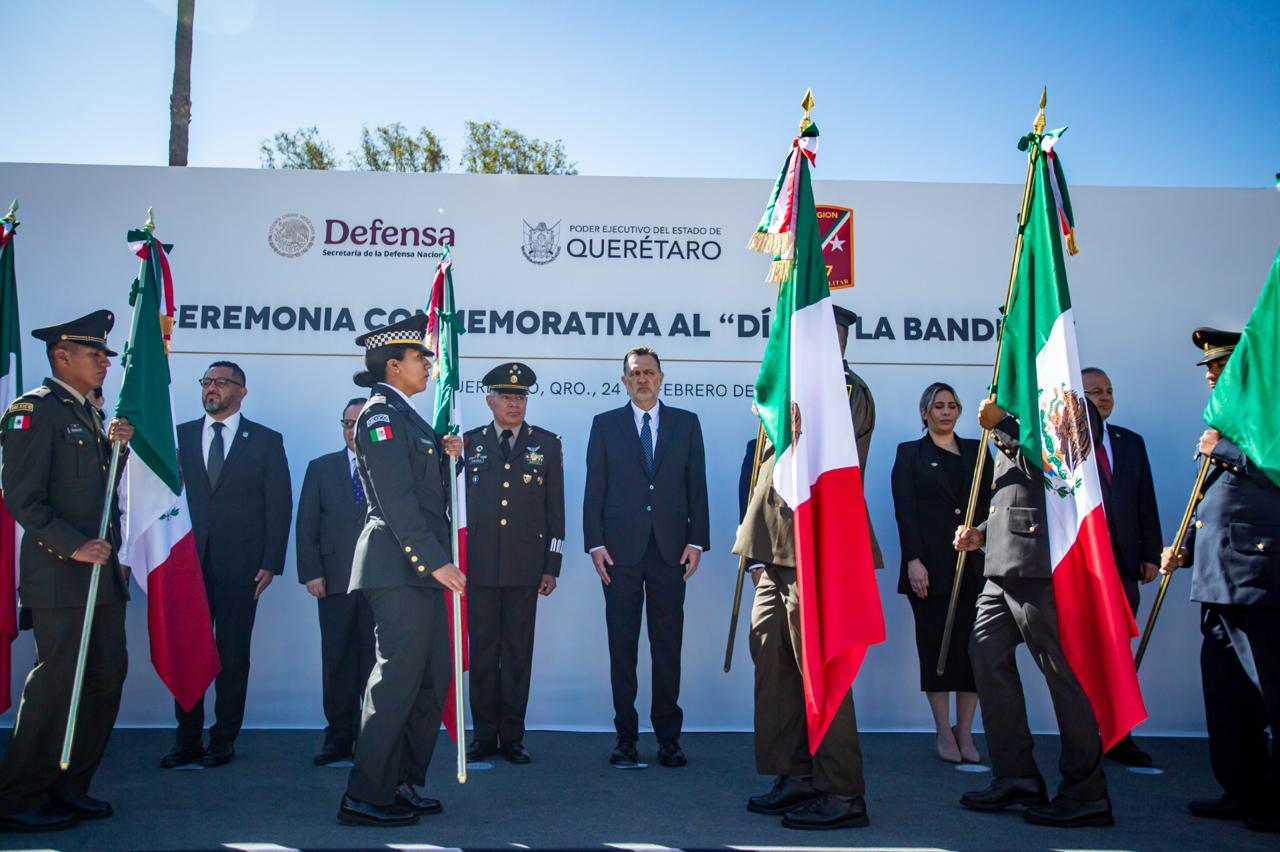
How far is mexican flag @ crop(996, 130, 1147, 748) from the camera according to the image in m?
3.52

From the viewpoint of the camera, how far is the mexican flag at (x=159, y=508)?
13.3 feet

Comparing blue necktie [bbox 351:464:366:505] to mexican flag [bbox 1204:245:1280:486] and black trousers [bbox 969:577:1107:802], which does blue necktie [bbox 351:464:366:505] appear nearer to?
black trousers [bbox 969:577:1107:802]

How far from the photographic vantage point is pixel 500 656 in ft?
15.9

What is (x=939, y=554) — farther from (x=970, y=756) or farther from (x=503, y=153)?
(x=503, y=153)

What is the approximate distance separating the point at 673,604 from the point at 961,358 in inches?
89.1

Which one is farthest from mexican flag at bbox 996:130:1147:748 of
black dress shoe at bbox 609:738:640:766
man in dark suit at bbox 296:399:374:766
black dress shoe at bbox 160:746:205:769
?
black dress shoe at bbox 160:746:205:769

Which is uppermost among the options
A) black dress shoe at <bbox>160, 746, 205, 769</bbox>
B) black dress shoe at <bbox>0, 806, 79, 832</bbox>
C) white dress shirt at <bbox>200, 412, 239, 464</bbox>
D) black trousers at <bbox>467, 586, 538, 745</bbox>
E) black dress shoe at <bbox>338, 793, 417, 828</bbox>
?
white dress shirt at <bbox>200, 412, 239, 464</bbox>

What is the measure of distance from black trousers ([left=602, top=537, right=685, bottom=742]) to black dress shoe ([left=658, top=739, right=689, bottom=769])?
0.52 feet

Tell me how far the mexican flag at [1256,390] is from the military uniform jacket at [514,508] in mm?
2903

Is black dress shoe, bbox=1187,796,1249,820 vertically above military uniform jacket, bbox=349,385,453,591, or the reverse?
military uniform jacket, bbox=349,385,453,591

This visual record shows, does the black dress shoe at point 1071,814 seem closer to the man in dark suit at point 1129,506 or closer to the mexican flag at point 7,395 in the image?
the man in dark suit at point 1129,506

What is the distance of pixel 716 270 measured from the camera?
5785 millimetres

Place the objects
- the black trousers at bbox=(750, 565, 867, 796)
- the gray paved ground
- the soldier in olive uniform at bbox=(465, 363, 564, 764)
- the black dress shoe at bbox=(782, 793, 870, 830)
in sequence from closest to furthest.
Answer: the gray paved ground
the black dress shoe at bbox=(782, 793, 870, 830)
the black trousers at bbox=(750, 565, 867, 796)
the soldier in olive uniform at bbox=(465, 363, 564, 764)

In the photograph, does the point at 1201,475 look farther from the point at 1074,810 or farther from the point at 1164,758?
the point at 1164,758
